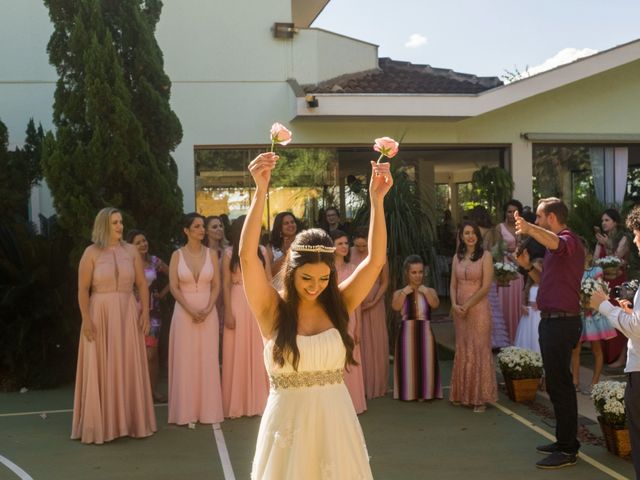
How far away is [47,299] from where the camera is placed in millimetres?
9734

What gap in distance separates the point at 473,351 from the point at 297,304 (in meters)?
4.76

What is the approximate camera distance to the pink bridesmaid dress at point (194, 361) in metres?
7.78

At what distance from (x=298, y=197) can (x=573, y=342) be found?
7.88 meters

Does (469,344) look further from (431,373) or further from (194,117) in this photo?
(194,117)

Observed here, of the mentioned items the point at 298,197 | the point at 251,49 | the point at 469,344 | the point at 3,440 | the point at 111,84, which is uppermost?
the point at 251,49

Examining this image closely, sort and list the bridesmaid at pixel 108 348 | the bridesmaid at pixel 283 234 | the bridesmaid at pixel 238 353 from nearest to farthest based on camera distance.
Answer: the bridesmaid at pixel 108 348, the bridesmaid at pixel 238 353, the bridesmaid at pixel 283 234

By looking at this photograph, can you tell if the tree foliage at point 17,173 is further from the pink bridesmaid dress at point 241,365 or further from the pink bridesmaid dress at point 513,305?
the pink bridesmaid dress at point 513,305

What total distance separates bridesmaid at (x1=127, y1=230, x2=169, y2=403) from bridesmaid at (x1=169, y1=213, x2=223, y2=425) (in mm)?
977

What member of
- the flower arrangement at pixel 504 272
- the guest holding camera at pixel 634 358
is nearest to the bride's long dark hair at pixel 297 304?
the guest holding camera at pixel 634 358

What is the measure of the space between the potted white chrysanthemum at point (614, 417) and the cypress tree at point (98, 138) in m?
5.71

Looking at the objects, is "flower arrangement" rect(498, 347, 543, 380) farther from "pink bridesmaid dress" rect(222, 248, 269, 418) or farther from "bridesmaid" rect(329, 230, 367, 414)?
"pink bridesmaid dress" rect(222, 248, 269, 418)

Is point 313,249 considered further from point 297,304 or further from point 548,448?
point 548,448

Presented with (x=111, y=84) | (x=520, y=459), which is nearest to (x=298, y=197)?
(x=111, y=84)

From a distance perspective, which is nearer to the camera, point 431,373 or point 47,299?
point 431,373
